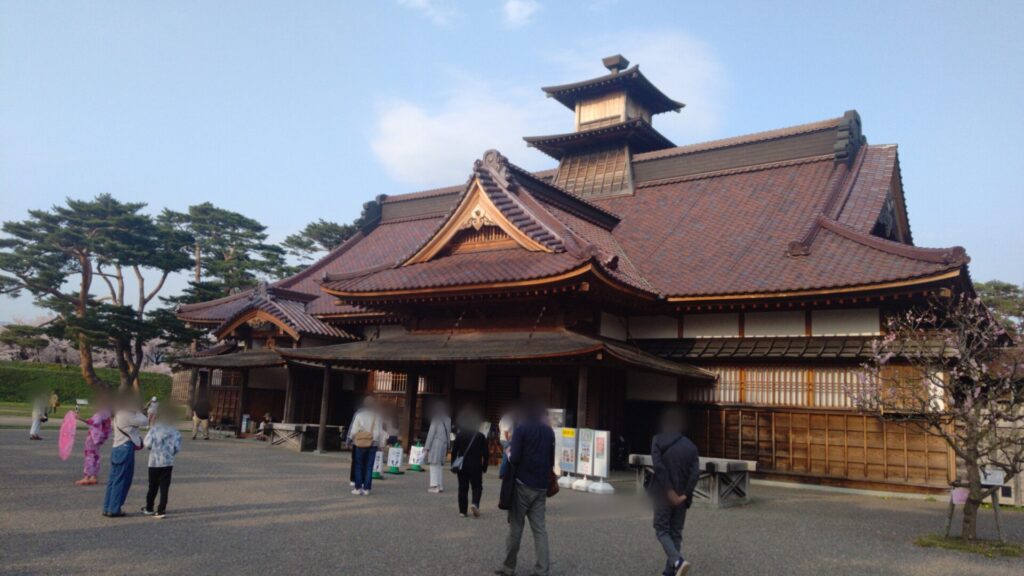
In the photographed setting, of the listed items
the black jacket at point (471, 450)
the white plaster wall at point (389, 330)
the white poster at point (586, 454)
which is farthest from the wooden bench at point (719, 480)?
the white plaster wall at point (389, 330)

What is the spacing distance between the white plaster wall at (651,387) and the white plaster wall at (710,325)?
1339 mm

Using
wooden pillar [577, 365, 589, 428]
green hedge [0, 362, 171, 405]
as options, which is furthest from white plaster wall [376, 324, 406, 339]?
green hedge [0, 362, 171, 405]

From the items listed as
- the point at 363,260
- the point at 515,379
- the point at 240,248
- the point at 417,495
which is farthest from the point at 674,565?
the point at 240,248

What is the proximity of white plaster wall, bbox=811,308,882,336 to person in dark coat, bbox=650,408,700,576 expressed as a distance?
10.8 metres

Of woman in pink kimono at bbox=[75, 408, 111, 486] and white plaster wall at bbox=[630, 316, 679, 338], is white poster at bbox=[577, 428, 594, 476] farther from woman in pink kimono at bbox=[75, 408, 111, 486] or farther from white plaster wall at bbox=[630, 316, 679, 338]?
woman in pink kimono at bbox=[75, 408, 111, 486]

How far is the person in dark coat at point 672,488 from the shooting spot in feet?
22.3

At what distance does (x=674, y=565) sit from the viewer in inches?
263

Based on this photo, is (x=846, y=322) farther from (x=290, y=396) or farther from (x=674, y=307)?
(x=290, y=396)

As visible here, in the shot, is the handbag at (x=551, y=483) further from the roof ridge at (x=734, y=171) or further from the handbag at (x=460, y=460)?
the roof ridge at (x=734, y=171)

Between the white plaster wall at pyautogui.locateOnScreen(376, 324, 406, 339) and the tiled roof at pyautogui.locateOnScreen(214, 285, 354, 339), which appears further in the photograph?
the tiled roof at pyautogui.locateOnScreen(214, 285, 354, 339)

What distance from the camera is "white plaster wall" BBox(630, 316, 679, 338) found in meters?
18.5

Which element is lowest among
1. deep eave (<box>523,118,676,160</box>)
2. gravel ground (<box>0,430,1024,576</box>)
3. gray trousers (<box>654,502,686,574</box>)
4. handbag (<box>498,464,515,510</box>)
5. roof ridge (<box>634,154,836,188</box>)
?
gravel ground (<box>0,430,1024,576</box>)

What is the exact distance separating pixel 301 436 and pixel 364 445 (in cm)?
978

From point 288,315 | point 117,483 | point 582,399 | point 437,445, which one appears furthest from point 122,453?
point 288,315
